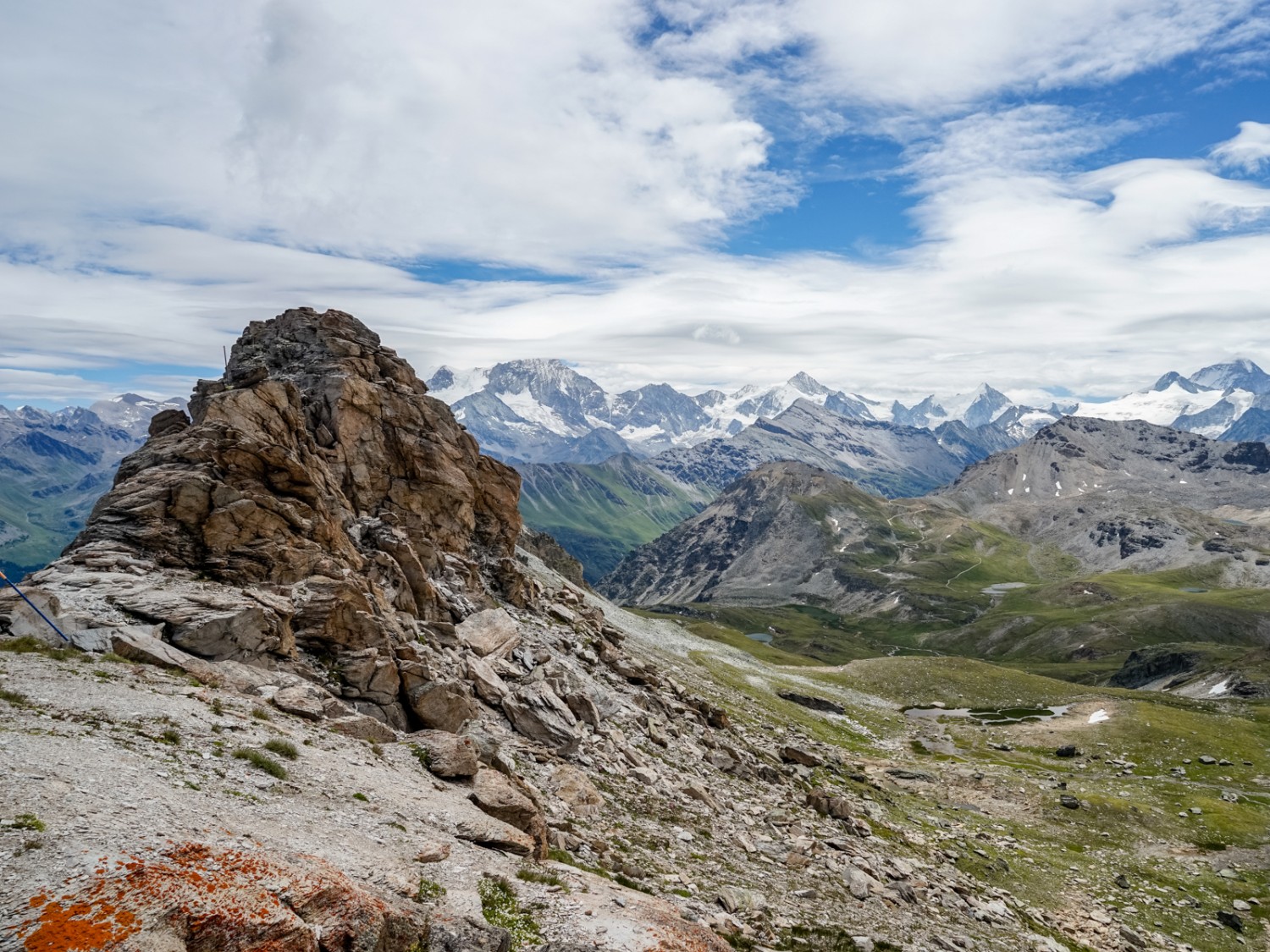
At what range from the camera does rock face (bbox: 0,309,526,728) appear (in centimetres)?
3375

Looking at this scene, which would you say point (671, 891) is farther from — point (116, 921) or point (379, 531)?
point (379, 531)

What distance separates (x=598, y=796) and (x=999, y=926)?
2360 centimetres

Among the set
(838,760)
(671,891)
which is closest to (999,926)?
(671,891)

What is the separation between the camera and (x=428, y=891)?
19781 mm

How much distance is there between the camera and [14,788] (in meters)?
17.1

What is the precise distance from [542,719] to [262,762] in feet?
67.7

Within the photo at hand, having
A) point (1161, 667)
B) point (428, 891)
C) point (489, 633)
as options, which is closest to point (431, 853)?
point (428, 891)

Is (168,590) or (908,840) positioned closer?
(168,590)

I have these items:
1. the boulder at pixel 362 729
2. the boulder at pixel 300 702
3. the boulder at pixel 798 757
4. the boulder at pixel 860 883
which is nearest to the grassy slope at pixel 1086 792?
the boulder at pixel 798 757

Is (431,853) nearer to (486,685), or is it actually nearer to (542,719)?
(542,719)

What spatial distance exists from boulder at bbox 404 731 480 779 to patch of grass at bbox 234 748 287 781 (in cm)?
710

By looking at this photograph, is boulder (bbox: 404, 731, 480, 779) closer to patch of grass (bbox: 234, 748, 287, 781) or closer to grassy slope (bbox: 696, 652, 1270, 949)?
patch of grass (bbox: 234, 748, 287, 781)

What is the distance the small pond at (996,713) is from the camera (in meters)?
126

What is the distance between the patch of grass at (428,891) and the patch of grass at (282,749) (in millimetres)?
7602
